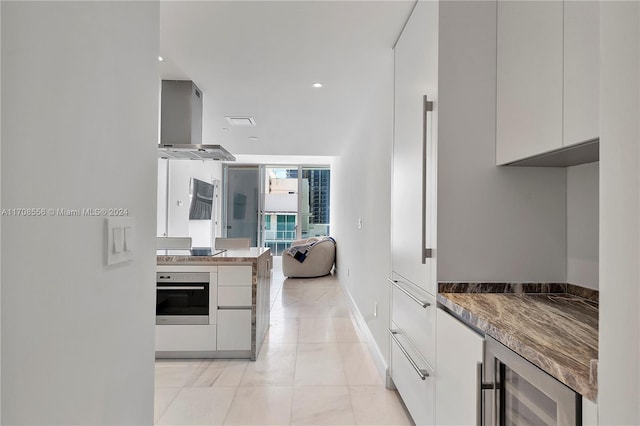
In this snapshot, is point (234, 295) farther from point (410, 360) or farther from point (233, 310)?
point (410, 360)

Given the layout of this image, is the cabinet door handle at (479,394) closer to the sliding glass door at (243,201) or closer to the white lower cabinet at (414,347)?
the white lower cabinet at (414,347)

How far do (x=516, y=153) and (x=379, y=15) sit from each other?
1.13 m

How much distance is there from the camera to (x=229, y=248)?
3.55 metres

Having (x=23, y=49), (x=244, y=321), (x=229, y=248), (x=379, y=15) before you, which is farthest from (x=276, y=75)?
(x=23, y=49)

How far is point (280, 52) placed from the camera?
2.45 metres

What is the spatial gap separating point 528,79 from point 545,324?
888mm

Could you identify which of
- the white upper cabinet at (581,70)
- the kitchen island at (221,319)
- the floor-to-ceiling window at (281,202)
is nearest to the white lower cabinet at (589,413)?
the white upper cabinet at (581,70)

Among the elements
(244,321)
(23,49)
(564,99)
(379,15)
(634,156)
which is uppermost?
(379,15)

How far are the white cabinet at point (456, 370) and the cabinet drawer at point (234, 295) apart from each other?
1.74 metres

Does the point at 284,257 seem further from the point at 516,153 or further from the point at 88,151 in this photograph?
the point at 88,151

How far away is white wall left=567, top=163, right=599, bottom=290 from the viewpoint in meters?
1.43

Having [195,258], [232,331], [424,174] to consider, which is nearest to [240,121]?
[195,258]

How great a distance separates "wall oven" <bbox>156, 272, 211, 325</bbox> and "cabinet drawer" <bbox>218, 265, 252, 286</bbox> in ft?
0.37

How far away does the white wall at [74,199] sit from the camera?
0.56 metres
